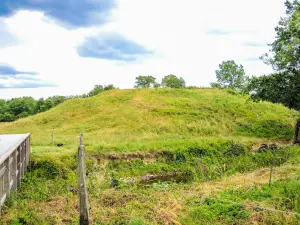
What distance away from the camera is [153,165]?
60.6 ft

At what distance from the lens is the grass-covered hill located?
9.03m

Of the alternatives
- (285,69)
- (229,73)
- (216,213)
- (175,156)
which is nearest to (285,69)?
(285,69)

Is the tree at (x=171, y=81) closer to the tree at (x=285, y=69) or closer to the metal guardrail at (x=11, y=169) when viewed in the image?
the tree at (x=285, y=69)

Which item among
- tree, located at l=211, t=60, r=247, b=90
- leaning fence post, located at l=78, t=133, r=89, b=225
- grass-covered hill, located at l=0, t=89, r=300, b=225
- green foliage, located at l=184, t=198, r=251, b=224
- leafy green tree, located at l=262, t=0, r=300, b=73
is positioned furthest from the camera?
tree, located at l=211, t=60, r=247, b=90

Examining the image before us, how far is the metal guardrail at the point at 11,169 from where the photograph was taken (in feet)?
29.8

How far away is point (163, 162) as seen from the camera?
1917 centimetres

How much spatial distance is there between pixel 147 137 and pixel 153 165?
5832 mm

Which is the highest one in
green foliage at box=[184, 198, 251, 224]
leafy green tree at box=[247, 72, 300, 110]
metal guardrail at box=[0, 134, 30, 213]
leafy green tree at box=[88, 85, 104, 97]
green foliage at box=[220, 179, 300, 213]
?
leafy green tree at box=[88, 85, 104, 97]

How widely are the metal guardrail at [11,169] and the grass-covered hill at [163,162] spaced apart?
43 cm

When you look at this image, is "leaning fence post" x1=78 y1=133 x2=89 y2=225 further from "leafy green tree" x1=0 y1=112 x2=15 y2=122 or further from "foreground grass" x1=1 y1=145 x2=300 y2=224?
"leafy green tree" x1=0 y1=112 x2=15 y2=122

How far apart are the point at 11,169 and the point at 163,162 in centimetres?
1047

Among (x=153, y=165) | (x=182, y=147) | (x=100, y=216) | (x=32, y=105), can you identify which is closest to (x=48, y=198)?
(x=100, y=216)

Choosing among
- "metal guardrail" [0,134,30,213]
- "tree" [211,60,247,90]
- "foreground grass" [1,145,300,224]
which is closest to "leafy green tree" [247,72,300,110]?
"foreground grass" [1,145,300,224]

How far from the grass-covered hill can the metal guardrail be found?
43 cm
